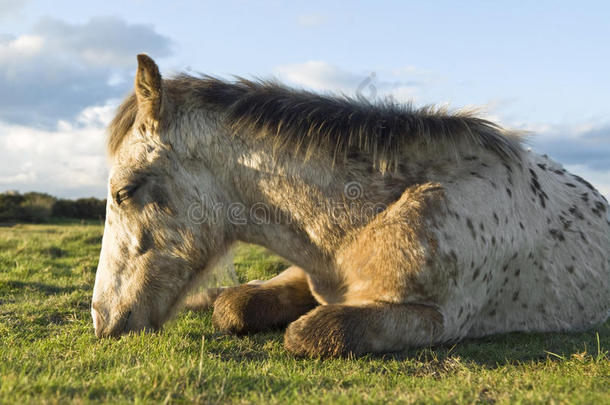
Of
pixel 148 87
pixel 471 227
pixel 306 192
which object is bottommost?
pixel 471 227

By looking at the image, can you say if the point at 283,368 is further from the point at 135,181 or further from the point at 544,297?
the point at 544,297

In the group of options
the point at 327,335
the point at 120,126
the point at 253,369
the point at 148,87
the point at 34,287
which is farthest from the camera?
the point at 34,287

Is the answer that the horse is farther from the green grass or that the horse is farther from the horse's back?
the green grass

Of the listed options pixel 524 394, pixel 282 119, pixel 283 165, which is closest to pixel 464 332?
pixel 524 394

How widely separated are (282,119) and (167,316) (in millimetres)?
1812

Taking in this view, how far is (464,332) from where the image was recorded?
4215 mm

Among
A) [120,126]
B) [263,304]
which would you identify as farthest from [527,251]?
[120,126]

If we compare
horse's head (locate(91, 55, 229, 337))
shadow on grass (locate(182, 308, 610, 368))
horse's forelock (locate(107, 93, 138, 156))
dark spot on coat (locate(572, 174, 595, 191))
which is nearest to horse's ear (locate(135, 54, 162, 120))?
horse's head (locate(91, 55, 229, 337))

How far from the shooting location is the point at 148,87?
4008mm

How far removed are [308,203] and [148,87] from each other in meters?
1.49

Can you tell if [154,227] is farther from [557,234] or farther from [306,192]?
[557,234]

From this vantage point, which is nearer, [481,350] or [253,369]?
[253,369]

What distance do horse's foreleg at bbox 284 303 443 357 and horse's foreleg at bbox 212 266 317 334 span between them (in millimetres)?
800

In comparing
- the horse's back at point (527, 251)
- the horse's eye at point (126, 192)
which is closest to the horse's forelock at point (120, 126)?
the horse's eye at point (126, 192)
